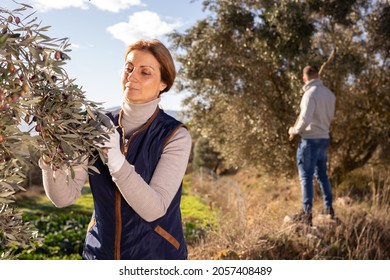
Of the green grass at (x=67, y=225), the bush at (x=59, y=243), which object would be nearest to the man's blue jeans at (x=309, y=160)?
the green grass at (x=67, y=225)

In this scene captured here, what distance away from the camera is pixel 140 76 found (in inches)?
102

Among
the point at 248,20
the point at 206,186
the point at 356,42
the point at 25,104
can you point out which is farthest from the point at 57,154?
the point at 206,186

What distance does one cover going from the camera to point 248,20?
10.7 m

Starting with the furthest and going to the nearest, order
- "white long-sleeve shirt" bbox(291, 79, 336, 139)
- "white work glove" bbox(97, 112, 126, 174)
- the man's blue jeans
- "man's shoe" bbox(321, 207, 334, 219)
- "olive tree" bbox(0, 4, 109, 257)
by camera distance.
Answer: "man's shoe" bbox(321, 207, 334, 219) → the man's blue jeans → "white long-sleeve shirt" bbox(291, 79, 336, 139) → "white work glove" bbox(97, 112, 126, 174) → "olive tree" bbox(0, 4, 109, 257)

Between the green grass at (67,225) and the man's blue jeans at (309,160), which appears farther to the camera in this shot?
the green grass at (67,225)

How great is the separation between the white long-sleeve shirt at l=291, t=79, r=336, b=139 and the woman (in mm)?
4143

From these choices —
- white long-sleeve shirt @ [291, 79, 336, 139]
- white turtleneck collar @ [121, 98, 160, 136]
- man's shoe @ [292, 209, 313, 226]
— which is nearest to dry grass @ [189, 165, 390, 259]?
man's shoe @ [292, 209, 313, 226]

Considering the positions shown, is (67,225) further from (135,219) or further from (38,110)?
(38,110)

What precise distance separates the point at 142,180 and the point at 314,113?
4876 mm

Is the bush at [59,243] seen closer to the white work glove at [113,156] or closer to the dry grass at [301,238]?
the dry grass at [301,238]

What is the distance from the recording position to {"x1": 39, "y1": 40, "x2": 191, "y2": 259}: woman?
2377 mm

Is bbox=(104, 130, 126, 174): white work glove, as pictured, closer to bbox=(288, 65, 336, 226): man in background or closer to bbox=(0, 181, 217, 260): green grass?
bbox=(0, 181, 217, 260): green grass

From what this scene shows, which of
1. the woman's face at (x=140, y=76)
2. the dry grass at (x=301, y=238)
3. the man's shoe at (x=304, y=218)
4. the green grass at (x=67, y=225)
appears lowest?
the green grass at (x=67, y=225)

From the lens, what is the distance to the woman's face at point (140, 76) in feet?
8.46
